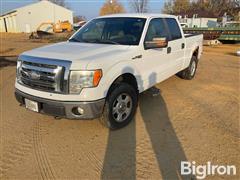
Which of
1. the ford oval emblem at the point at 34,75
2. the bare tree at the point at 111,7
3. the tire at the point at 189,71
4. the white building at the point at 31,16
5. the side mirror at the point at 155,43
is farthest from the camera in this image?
the bare tree at the point at 111,7

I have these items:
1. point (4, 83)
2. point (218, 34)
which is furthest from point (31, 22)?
point (4, 83)

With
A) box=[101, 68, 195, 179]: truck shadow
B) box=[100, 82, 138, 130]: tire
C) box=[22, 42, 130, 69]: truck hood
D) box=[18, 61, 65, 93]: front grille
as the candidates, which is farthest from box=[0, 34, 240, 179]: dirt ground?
box=[22, 42, 130, 69]: truck hood

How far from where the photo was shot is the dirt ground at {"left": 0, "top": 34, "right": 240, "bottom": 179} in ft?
10.0

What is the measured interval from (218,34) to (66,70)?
18.8 m

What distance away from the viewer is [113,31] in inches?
186

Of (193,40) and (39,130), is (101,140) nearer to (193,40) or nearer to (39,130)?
(39,130)

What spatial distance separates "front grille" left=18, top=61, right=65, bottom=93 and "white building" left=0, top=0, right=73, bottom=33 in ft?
161

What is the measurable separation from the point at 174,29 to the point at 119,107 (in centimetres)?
286

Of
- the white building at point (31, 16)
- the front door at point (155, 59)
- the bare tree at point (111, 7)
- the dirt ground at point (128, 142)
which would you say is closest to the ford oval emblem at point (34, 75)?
the dirt ground at point (128, 142)

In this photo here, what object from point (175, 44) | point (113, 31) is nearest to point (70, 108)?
point (113, 31)

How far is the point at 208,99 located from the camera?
5566 mm

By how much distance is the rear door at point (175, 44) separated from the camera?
5.48m

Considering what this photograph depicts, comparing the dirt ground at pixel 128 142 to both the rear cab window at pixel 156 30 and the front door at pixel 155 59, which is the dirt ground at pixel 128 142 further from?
the rear cab window at pixel 156 30

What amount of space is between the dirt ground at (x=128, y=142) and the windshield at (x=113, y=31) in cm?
152
